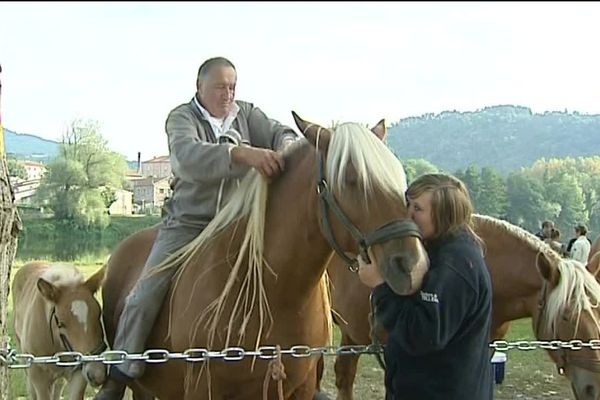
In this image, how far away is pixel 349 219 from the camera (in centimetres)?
275

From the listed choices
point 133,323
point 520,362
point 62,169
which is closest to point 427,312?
point 133,323

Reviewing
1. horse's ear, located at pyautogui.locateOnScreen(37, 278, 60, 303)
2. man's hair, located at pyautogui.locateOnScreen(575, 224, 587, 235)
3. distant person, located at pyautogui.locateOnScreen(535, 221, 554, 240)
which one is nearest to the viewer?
horse's ear, located at pyautogui.locateOnScreen(37, 278, 60, 303)

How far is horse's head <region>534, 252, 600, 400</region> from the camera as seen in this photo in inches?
172

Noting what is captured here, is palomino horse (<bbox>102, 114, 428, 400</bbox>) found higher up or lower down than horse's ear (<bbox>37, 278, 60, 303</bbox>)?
higher up

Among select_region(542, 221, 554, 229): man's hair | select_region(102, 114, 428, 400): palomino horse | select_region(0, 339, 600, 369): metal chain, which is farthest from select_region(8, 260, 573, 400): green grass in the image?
select_region(0, 339, 600, 369): metal chain

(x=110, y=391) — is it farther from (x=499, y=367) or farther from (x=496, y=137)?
(x=496, y=137)

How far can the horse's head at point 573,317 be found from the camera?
172 inches

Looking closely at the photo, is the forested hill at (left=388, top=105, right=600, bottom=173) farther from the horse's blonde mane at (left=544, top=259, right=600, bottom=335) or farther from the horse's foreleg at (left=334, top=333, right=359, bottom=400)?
the horse's blonde mane at (left=544, top=259, right=600, bottom=335)

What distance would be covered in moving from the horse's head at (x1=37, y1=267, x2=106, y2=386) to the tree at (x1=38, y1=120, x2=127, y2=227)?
8577 millimetres

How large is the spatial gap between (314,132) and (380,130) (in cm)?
32

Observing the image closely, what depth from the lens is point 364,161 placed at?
276 cm

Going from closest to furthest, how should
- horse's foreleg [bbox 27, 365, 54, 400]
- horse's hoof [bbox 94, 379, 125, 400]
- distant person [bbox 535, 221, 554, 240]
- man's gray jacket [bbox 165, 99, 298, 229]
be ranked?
man's gray jacket [bbox 165, 99, 298, 229], horse's hoof [bbox 94, 379, 125, 400], horse's foreleg [bbox 27, 365, 54, 400], distant person [bbox 535, 221, 554, 240]

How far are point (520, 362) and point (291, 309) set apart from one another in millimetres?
7966

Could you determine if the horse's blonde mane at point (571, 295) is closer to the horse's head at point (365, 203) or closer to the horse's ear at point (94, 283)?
the horse's head at point (365, 203)
